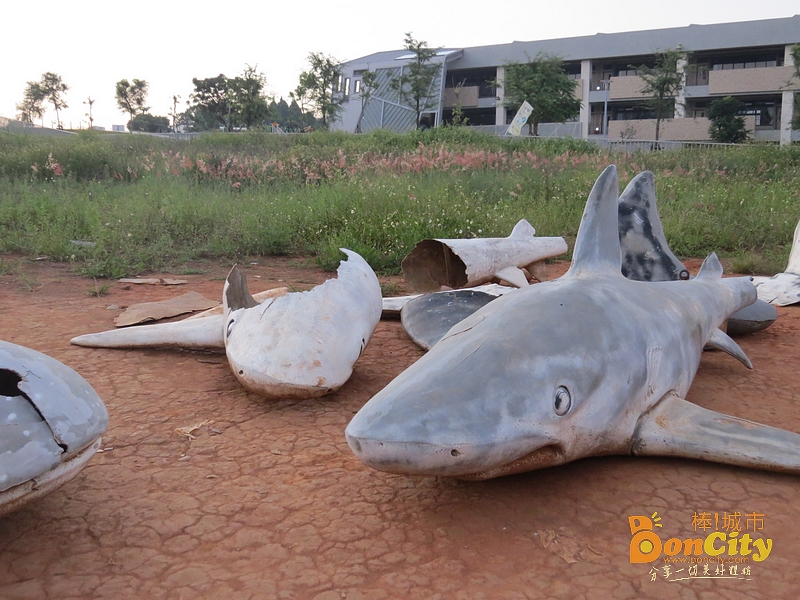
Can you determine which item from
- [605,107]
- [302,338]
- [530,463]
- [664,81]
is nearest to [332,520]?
[530,463]

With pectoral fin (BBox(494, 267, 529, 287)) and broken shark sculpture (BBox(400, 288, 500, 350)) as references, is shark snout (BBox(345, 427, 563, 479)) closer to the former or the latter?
broken shark sculpture (BBox(400, 288, 500, 350))

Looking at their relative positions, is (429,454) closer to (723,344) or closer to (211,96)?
(723,344)

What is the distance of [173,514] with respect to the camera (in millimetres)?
2178

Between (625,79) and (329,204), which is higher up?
(625,79)

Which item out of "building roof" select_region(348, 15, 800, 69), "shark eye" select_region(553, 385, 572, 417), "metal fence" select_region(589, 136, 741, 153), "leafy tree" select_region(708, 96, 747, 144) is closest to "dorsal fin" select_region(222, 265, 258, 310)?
"shark eye" select_region(553, 385, 572, 417)

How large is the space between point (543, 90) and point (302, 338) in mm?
32026

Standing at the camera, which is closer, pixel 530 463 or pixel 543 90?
pixel 530 463

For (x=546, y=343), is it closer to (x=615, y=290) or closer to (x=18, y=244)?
(x=615, y=290)

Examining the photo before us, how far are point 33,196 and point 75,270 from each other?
3394 millimetres

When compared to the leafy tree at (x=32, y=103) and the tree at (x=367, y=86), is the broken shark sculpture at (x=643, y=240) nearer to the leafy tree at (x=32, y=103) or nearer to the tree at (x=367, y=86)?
the tree at (x=367, y=86)

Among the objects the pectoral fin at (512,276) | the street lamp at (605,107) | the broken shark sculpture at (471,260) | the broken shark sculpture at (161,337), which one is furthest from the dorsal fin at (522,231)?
the street lamp at (605,107)

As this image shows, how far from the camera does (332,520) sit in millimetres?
2135

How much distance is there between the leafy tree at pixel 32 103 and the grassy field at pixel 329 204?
47698 millimetres

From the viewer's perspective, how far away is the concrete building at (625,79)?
34.2 meters
